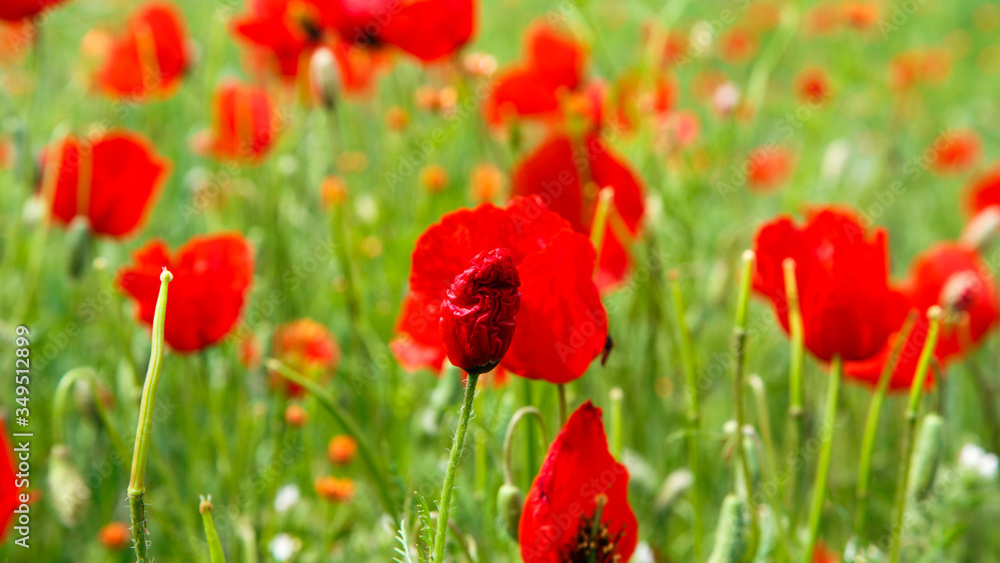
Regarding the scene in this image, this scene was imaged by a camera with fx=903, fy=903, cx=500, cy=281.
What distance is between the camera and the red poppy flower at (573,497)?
65cm

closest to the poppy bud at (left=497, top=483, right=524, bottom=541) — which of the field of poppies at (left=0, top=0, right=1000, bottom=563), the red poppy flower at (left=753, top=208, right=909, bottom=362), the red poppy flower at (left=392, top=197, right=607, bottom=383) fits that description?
the field of poppies at (left=0, top=0, right=1000, bottom=563)

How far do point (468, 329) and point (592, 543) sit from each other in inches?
7.9

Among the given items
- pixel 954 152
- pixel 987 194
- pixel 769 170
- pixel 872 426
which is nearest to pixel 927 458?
pixel 872 426

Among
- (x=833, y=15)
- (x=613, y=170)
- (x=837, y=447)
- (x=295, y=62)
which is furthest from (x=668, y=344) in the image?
(x=833, y=15)

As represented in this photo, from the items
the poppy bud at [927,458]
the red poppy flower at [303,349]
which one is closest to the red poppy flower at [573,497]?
the poppy bud at [927,458]

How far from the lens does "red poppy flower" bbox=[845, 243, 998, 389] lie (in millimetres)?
1011

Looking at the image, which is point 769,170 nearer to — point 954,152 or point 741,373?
point 954,152

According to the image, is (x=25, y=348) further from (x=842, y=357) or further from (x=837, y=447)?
(x=837, y=447)

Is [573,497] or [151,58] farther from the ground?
[151,58]

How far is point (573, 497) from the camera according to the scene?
2.20 ft

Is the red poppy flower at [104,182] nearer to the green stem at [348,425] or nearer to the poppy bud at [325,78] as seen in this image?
the poppy bud at [325,78]

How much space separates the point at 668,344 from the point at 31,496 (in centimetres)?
105

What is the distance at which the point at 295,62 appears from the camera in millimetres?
1889

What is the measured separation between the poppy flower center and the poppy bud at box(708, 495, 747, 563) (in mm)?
156
